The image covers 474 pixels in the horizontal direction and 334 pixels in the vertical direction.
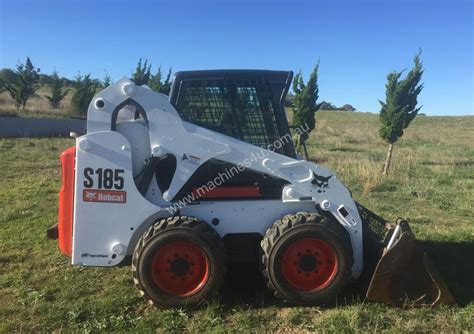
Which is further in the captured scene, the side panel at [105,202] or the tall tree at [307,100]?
the tall tree at [307,100]

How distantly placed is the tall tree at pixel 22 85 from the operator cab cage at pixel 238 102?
110 ft

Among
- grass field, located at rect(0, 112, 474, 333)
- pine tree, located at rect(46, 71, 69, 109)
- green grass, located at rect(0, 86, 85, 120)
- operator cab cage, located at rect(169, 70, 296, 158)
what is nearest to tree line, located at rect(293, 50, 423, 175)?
grass field, located at rect(0, 112, 474, 333)

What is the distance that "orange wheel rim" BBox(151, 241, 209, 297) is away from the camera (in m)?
4.57

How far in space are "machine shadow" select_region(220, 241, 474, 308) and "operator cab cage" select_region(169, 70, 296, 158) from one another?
59.1 inches

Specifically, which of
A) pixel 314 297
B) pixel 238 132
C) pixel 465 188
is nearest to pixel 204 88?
pixel 238 132

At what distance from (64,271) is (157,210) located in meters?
1.85

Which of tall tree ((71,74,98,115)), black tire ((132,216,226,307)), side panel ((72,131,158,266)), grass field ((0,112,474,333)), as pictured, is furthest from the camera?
tall tree ((71,74,98,115))

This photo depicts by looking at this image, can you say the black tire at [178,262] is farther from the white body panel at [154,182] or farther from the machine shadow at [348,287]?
the machine shadow at [348,287]

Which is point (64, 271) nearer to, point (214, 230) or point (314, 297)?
point (214, 230)

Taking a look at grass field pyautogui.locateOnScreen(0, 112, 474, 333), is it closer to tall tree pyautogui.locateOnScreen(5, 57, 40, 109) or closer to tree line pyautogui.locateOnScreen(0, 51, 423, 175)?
tree line pyautogui.locateOnScreen(0, 51, 423, 175)

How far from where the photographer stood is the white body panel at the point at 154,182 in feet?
15.3

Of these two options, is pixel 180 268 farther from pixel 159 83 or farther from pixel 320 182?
pixel 159 83

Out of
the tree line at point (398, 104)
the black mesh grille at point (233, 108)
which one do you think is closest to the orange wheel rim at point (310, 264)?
the black mesh grille at point (233, 108)

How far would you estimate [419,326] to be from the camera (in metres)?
4.25
